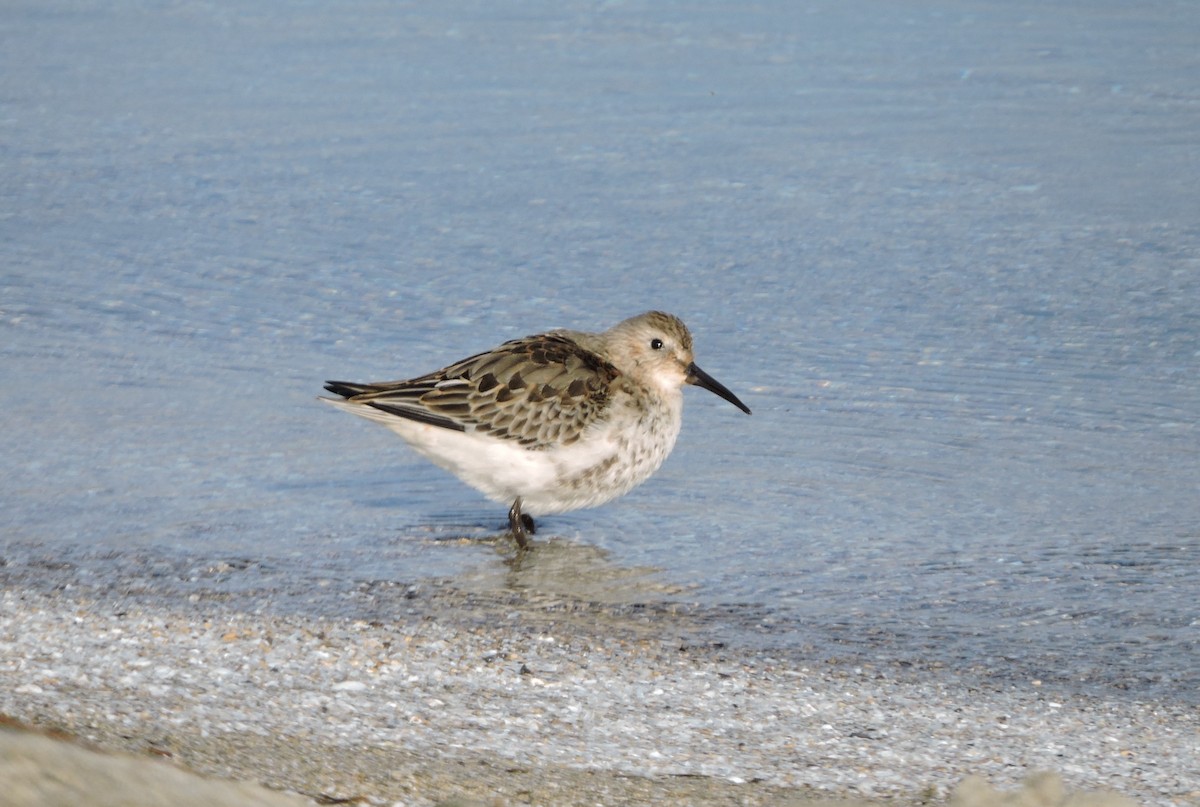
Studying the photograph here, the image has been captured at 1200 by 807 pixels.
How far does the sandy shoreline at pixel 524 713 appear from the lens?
4.70 m

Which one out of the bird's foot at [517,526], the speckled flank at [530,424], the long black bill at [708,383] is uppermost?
the long black bill at [708,383]

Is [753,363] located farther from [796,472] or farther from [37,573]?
[37,573]

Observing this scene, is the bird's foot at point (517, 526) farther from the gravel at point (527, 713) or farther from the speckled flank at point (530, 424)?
the gravel at point (527, 713)

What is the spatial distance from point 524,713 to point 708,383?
3.05m

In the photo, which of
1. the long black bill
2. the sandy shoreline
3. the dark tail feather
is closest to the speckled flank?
the dark tail feather

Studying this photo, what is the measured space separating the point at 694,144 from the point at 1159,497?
5.83 metres

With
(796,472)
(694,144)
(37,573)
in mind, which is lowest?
(37,573)

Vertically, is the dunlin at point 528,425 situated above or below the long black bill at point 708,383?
below

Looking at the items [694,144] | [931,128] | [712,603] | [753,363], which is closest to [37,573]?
[712,603]

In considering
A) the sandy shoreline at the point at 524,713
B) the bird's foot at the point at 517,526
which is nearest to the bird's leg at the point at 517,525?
the bird's foot at the point at 517,526

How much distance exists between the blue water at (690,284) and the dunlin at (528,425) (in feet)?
0.96

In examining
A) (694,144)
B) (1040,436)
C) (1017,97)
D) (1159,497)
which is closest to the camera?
(1159,497)

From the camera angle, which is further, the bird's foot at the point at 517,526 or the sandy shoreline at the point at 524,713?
the bird's foot at the point at 517,526

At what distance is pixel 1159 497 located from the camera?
7.61 m
